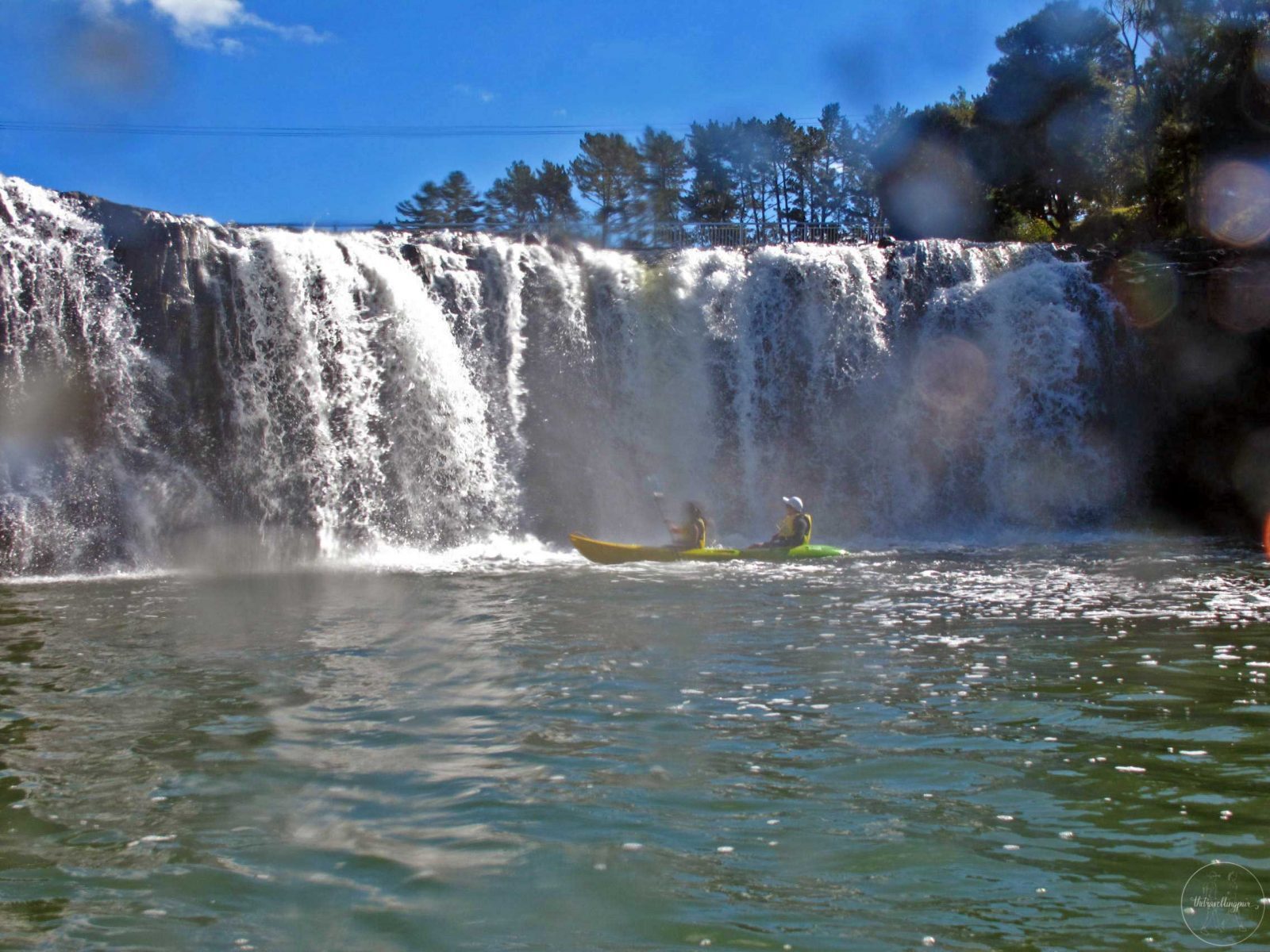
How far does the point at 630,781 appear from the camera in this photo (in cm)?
480

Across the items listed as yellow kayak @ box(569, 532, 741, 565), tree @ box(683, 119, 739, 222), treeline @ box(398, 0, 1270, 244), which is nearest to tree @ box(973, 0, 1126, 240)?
treeline @ box(398, 0, 1270, 244)

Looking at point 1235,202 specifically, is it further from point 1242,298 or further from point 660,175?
point 660,175

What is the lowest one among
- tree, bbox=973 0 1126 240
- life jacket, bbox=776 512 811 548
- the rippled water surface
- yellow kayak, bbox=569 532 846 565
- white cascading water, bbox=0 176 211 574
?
the rippled water surface

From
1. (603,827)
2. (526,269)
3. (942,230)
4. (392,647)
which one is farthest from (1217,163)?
(603,827)

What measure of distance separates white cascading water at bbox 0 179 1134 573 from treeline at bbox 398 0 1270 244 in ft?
10.3

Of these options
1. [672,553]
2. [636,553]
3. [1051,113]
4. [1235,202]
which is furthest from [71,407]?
[1051,113]

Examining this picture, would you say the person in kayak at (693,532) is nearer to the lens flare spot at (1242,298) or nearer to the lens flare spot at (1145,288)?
the lens flare spot at (1145,288)

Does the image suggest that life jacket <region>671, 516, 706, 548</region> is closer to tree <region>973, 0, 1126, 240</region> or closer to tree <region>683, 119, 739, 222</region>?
tree <region>973, 0, 1126, 240</region>

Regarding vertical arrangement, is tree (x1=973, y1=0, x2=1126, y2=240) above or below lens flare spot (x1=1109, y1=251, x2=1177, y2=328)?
above

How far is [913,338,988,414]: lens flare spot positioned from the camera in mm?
21188

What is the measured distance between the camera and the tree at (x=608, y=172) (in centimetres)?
4988

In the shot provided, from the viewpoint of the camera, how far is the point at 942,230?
4081 cm

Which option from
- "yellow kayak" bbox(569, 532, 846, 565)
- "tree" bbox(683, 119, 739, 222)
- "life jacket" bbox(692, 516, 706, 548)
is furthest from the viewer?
"tree" bbox(683, 119, 739, 222)

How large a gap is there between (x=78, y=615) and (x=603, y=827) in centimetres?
769
